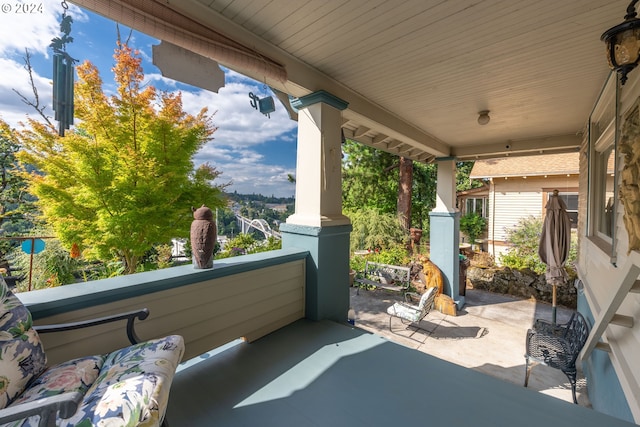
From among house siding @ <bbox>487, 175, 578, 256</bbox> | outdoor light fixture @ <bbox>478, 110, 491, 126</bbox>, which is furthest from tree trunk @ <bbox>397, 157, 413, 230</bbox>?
outdoor light fixture @ <bbox>478, 110, 491, 126</bbox>

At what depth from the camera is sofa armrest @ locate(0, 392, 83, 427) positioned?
0.75m

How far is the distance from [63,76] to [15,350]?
1.29 m

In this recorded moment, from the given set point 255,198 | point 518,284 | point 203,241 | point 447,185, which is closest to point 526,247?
point 518,284

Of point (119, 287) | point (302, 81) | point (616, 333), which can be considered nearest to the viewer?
point (119, 287)

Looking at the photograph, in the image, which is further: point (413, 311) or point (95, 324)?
point (413, 311)

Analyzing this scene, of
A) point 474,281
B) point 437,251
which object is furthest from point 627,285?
point 474,281

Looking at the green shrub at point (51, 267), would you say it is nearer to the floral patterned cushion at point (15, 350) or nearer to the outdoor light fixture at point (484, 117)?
the floral patterned cushion at point (15, 350)

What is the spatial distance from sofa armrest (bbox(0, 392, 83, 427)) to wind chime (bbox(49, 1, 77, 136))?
1188mm

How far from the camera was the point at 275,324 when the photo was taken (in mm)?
2391

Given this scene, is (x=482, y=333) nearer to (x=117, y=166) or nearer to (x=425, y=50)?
(x=425, y=50)

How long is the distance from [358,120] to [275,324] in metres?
2.42

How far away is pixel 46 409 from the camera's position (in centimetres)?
78

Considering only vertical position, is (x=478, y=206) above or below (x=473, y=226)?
above

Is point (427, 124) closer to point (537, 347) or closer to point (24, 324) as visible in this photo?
point (537, 347)
